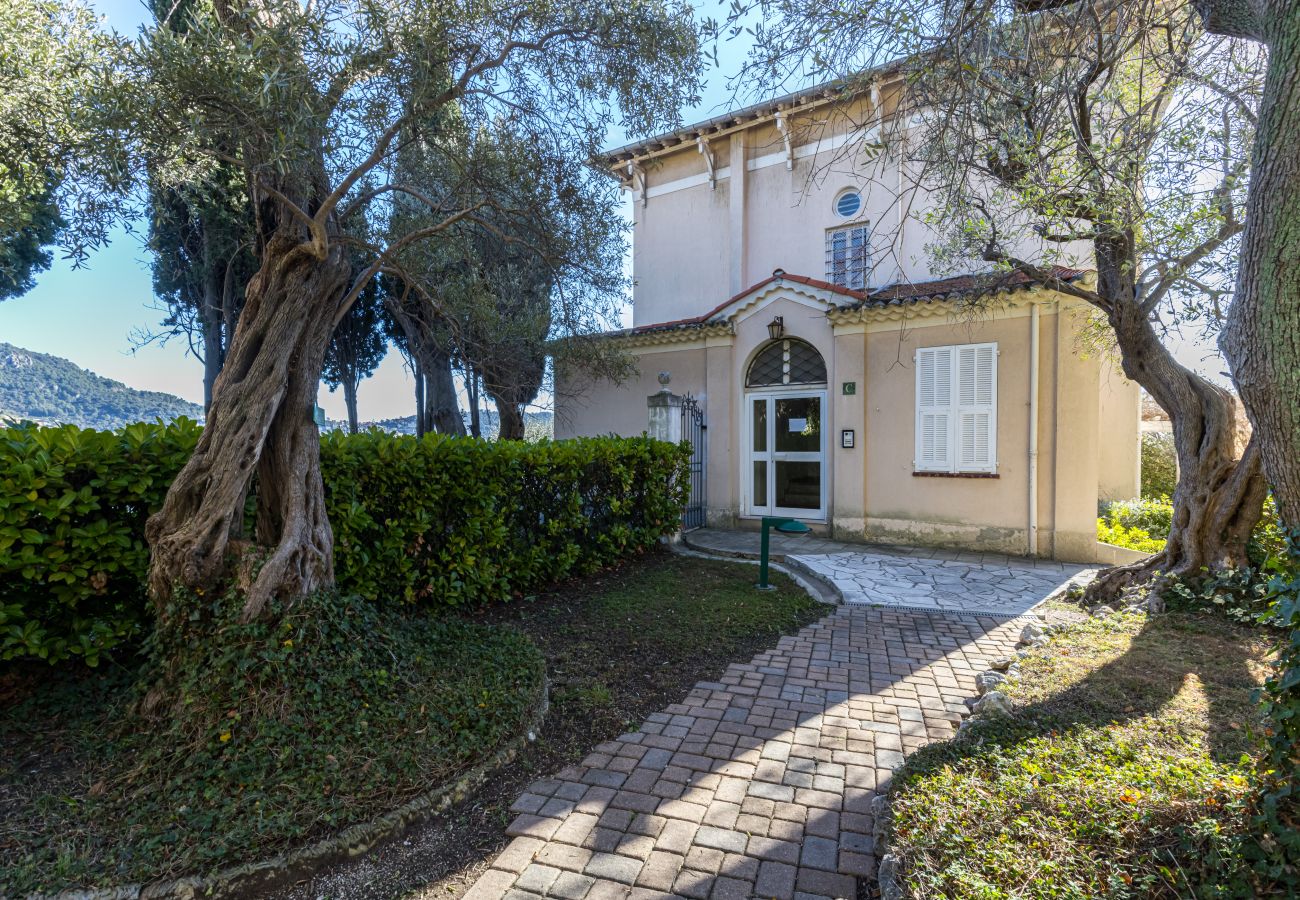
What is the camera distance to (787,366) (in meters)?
10.6

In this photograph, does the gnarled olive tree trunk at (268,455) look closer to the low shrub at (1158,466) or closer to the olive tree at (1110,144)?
the olive tree at (1110,144)

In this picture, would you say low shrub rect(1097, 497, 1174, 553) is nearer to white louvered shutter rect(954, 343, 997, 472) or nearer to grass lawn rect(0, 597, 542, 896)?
white louvered shutter rect(954, 343, 997, 472)

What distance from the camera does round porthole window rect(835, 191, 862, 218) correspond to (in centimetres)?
1190

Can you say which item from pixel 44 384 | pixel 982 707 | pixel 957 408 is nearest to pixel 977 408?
pixel 957 408

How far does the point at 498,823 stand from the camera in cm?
272

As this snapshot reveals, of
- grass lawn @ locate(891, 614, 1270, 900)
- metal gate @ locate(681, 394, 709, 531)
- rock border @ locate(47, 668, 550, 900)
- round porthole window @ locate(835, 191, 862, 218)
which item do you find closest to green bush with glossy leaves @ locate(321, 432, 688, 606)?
rock border @ locate(47, 668, 550, 900)

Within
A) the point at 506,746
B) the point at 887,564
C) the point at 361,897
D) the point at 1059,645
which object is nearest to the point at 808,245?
the point at 887,564

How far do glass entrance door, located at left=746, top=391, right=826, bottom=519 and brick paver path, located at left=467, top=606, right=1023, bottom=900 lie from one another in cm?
570

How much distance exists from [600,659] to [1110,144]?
6.31 meters

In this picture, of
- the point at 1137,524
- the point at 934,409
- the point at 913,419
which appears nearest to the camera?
the point at 934,409

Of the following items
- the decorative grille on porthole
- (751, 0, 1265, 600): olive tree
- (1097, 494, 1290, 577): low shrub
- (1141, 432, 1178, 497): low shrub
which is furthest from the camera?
(1141, 432, 1178, 497): low shrub

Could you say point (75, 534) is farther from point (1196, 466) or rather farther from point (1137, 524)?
point (1137, 524)

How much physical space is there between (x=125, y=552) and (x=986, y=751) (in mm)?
4761

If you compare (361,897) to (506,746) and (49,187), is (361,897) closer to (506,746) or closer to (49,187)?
(506,746)
